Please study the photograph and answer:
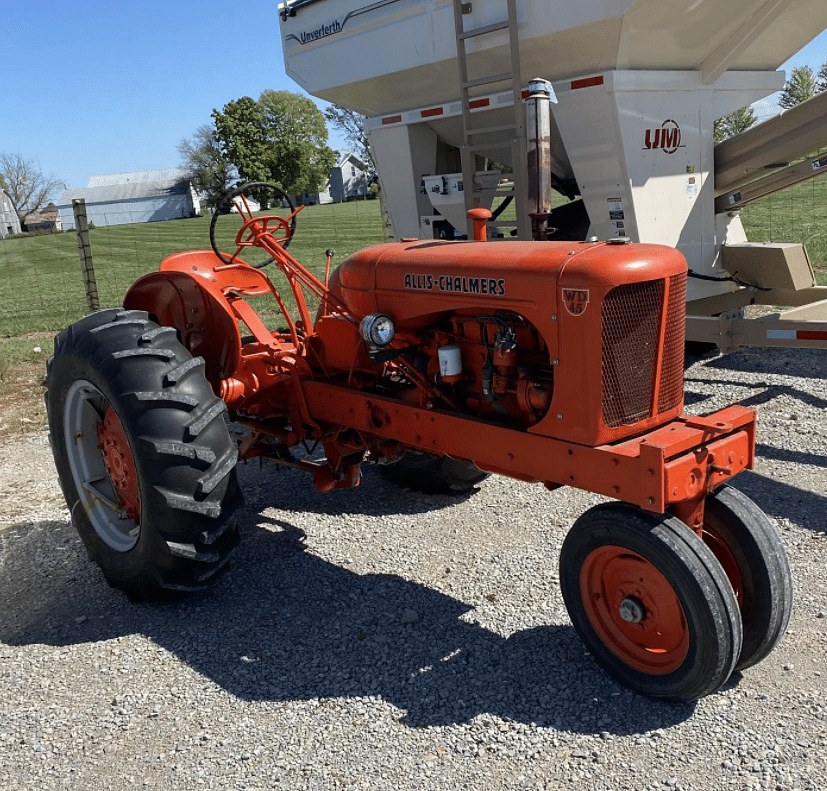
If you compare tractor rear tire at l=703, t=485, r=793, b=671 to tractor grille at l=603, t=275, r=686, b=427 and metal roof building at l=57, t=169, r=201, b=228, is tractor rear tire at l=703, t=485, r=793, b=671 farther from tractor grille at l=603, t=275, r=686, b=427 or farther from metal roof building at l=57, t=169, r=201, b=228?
metal roof building at l=57, t=169, r=201, b=228

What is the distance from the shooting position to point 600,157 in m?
5.63

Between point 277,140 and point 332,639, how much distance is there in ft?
146

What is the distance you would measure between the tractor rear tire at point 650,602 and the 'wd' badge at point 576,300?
69 cm

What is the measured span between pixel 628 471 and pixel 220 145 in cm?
4452

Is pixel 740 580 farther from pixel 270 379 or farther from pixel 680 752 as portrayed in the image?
pixel 270 379

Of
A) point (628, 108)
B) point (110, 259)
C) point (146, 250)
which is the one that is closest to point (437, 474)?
point (628, 108)

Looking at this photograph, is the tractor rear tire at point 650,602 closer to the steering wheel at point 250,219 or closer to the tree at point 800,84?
the steering wheel at point 250,219

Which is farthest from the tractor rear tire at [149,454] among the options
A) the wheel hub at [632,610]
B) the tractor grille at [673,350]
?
the tractor grille at [673,350]

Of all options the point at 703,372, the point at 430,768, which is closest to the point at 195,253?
the point at 430,768

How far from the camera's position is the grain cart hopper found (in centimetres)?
534

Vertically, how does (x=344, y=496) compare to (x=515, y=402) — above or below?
below

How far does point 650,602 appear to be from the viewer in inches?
113

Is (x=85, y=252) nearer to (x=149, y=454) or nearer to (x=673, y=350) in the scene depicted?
(x=149, y=454)

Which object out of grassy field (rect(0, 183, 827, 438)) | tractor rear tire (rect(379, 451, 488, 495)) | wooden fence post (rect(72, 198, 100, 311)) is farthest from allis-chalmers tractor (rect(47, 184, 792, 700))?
wooden fence post (rect(72, 198, 100, 311))
